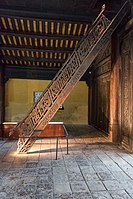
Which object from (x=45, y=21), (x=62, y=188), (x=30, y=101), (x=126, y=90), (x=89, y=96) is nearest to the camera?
(x=62, y=188)

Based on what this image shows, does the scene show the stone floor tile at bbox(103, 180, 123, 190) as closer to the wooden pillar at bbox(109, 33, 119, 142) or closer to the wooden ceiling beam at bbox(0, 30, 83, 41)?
the wooden pillar at bbox(109, 33, 119, 142)

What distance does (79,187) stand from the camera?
2.76 m

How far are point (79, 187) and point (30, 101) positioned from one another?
28.4ft

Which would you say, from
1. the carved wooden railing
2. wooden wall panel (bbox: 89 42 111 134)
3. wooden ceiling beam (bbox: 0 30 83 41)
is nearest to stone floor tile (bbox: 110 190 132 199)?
the carved wooden railing

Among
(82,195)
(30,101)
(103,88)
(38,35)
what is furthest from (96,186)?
(30,101)

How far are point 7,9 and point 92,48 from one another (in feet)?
8.43

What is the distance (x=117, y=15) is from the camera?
5.00 meters

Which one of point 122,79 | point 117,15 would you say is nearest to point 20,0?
point 117,15

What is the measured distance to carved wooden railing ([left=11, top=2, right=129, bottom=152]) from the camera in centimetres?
472

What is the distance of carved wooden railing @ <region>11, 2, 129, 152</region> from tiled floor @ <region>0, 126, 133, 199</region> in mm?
583

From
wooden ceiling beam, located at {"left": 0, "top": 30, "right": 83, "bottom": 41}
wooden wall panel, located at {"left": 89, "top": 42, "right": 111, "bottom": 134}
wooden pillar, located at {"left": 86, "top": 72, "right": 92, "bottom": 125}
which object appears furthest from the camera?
wooden pillar, located at {"left": 86, "top": 72, "right": 92, "bottom": 125}

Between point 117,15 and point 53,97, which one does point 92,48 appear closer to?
point 117,15

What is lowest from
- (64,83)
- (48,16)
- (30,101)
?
(30,101)

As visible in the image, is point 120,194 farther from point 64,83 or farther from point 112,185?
point 64,83
